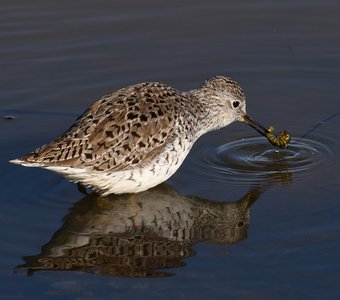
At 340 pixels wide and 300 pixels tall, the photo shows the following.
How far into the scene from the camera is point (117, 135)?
30.8 ft

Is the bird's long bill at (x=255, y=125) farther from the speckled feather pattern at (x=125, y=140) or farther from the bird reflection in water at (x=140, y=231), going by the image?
the speckled feather pattern at (x=125, y=140)

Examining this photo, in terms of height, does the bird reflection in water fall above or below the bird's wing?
below

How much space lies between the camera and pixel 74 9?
13.9 metres

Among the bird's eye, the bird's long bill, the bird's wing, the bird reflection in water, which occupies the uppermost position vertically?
the bird's eye

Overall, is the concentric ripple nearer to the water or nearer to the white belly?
the water

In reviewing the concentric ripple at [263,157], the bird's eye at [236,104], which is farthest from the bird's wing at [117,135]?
the bird's eye at [236,104]

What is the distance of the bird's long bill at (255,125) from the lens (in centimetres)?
1062

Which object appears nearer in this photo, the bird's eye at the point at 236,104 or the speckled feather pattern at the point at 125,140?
the speckled feather pattern at the point at 125,140

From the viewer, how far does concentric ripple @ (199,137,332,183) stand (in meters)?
10.2

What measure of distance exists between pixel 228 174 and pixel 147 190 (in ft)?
2.79

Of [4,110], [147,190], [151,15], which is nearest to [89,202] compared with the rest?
[147,190]

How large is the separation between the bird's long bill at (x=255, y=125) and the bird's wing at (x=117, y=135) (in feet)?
3.92

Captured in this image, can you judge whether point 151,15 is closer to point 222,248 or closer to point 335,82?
point 335,82

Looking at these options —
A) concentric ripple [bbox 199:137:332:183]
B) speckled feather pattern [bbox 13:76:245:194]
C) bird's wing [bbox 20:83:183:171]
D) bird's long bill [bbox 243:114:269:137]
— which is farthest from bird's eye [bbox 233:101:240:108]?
bird's wing [bbox 20:83:183:171]
